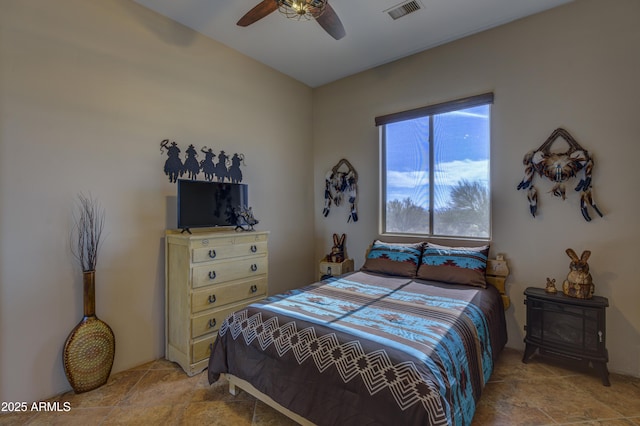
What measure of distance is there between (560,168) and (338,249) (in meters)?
2.45

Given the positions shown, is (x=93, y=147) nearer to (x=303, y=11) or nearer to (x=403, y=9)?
(x=303, y=11)

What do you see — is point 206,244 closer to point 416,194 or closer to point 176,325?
point 176,325

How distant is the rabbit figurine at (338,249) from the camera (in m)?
3.82

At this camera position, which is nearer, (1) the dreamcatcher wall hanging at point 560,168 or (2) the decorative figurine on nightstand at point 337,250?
(1) the dreamcatcher wall hanging at point 560,168

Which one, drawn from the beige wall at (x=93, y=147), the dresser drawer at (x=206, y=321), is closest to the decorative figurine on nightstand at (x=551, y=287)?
the dresser drawer at (x=206, y=321)

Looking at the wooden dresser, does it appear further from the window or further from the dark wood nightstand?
the dark wood nightstand

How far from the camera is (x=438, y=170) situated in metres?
3.28

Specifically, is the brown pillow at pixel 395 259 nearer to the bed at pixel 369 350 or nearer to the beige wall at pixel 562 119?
the bed at pixel 369 350

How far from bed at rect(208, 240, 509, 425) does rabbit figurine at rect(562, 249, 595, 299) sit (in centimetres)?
52

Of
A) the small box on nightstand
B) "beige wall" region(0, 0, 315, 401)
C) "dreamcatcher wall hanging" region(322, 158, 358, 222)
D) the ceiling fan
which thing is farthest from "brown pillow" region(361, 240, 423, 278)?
the ceiling fan

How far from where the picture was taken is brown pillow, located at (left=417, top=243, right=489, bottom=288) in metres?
2.62

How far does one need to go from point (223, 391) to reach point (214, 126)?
2.44 metres

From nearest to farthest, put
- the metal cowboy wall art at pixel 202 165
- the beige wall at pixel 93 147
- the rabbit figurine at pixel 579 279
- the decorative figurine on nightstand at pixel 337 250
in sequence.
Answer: the beige wall at pixel 93 147
the rabbit figurine at pixel 579 279
the metal cowboy wall art at pixel 202 165
the decorative figurine on nightstand at pixel 337 250

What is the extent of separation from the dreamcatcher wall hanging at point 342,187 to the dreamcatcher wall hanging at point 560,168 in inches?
71.2
